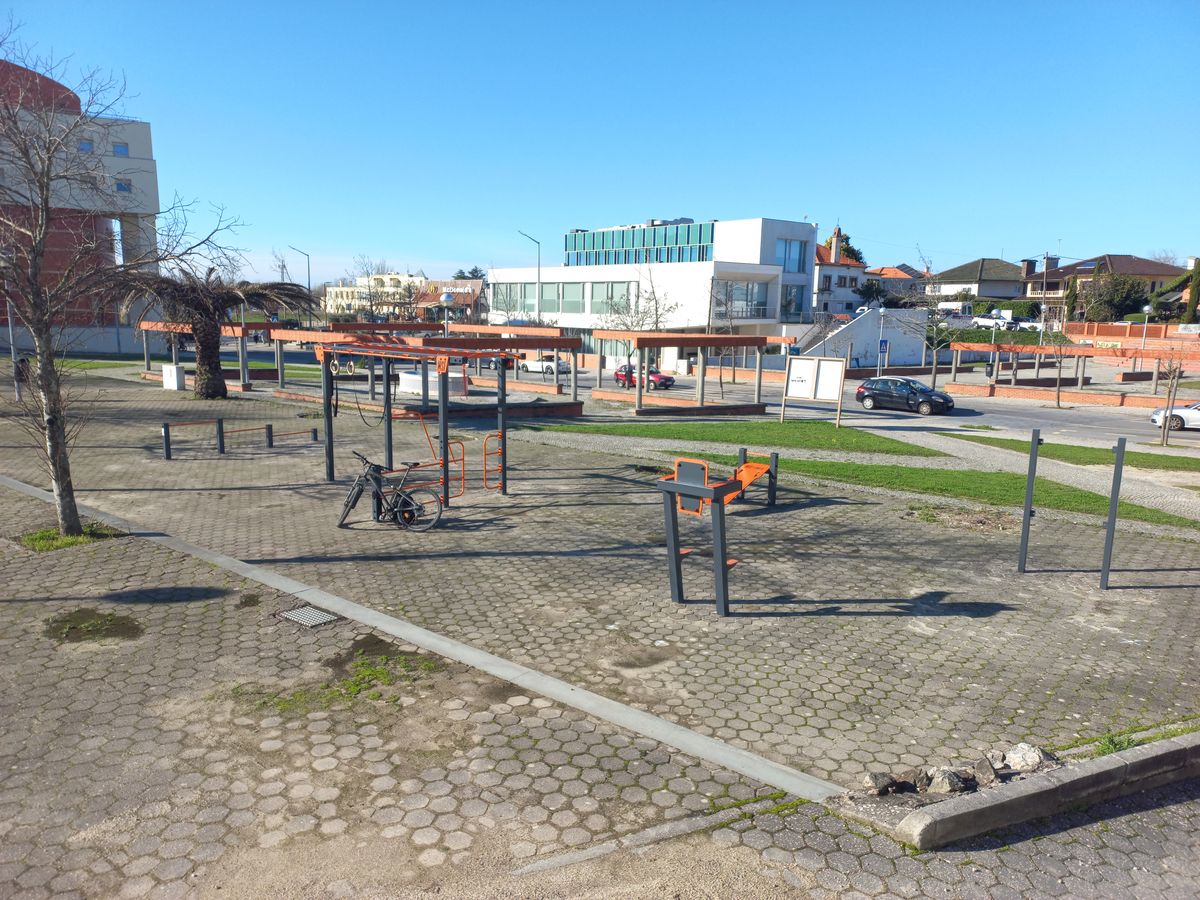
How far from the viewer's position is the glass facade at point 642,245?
67812mm

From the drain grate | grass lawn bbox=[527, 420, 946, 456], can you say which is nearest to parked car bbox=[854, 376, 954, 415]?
grass lawn bbox=[527, 420, 946, 456]

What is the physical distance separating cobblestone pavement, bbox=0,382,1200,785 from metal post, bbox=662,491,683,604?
0.21m

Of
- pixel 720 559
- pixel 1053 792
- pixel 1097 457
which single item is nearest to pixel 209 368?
pixel 720 559

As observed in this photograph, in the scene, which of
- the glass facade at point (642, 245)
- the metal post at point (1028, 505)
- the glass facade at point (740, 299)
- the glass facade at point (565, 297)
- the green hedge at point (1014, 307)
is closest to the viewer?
the metal post at point (1028, 505)

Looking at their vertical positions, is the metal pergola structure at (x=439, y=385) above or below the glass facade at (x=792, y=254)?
below

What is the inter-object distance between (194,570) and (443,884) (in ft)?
22.3

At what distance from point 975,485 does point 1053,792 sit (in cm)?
1193

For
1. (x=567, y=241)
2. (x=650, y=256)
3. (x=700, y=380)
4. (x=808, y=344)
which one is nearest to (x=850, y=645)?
(x=700, y=380)

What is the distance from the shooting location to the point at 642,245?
73875 mm

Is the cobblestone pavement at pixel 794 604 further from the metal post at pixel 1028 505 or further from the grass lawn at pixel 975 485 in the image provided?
the grass lawn at pixel 975 485

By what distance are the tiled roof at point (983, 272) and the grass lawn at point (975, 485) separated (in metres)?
88.9

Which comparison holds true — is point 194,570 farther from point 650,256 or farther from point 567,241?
point 567,241

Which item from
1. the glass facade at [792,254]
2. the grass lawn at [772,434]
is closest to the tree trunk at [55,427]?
the grass lawn at [772,434]

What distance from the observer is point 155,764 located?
5.49m
